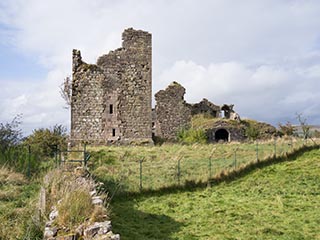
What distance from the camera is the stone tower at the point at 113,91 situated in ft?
91.2

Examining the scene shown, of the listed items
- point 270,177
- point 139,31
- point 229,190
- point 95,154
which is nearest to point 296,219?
point 229,190

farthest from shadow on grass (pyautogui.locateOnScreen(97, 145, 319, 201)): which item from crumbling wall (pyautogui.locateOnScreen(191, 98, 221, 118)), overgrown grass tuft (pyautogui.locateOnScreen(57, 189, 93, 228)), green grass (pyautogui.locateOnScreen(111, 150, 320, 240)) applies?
crumbling wall (pyautogui.locateOnScreen(191, 98, 221, 118))

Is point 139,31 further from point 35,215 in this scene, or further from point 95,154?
point 35,215

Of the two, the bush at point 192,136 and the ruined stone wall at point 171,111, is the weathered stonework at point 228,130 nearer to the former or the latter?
the bush at point 192,136

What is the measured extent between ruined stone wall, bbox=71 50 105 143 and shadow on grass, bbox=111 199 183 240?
1424 centimetres

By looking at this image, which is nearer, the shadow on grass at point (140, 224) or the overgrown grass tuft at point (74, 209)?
the overgrown grass tuft at point (74, 209)

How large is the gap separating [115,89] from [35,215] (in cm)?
1988

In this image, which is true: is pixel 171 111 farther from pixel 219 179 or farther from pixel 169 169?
pixel 219 179

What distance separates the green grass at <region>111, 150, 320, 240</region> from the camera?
34.7ft

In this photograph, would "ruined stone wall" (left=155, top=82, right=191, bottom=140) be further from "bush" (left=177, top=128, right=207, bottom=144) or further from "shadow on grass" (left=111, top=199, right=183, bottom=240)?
"shadow on grass" (left=111, top=199, right=183, bottom=240)

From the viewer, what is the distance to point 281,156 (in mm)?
20188

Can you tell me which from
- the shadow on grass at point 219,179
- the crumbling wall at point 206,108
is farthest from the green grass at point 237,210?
the crumbling wall at point 206,108

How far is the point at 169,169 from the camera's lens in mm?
18609

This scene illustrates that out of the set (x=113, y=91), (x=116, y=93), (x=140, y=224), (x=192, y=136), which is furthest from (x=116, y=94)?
(x=140, y=224)
